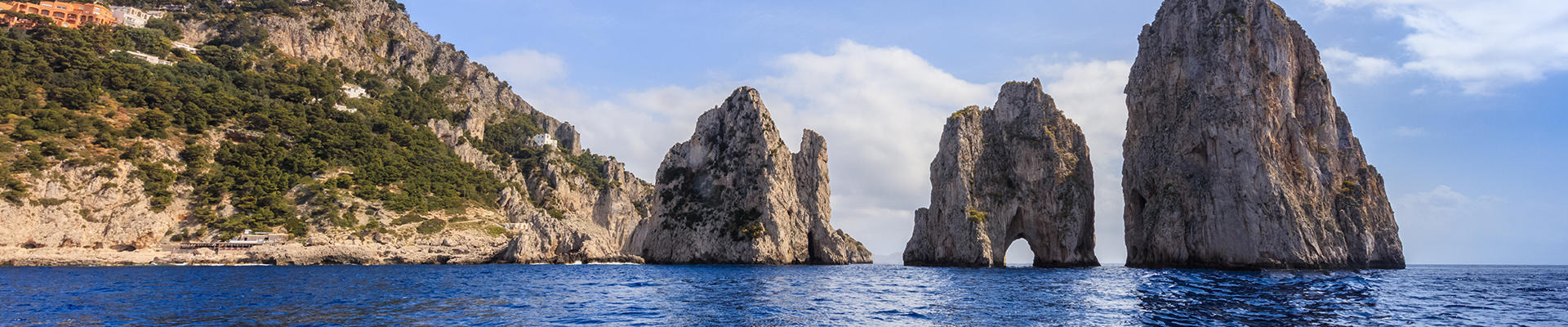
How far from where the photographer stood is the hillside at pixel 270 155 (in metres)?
76.8

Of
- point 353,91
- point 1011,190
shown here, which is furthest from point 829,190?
point 353,91

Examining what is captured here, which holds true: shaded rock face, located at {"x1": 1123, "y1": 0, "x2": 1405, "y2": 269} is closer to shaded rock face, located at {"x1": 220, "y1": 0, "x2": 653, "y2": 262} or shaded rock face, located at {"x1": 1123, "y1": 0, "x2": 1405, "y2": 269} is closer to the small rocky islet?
the small rocky islet

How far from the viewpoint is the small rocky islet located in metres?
71.4

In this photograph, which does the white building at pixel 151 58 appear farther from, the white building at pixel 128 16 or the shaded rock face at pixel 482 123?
the shaded rock face at pixel 482 123

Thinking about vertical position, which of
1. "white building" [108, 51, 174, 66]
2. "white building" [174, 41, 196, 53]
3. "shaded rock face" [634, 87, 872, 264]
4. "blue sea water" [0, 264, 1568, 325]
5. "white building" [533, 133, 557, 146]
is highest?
"white building" [174, 41, 196, 53]

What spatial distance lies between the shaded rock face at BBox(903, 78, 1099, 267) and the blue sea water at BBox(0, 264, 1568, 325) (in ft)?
154

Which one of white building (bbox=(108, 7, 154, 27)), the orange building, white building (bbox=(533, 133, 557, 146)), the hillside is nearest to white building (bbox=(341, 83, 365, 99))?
the hillside

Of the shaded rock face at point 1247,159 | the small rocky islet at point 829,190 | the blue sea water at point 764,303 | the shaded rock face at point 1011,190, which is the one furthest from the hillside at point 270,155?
the shaded rock face at point 1247,159

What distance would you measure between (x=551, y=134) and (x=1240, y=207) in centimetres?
15440

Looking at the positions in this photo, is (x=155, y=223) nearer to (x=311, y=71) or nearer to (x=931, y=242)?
(x=311, y=71)

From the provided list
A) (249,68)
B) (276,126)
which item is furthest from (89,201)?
(249,68)

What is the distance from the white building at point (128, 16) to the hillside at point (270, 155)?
2.15 meters

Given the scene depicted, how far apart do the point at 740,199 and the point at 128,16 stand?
109 meters

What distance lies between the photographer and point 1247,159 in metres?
70.3
